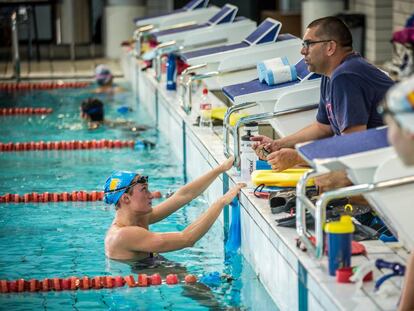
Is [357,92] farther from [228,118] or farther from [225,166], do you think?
[228,118]

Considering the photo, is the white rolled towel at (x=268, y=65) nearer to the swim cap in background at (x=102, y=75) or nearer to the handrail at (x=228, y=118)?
the handrail at (x=228, y=118)

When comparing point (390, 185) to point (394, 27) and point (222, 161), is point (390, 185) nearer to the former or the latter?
point (222, 161)

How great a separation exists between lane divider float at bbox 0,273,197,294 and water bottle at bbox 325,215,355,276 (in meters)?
1.61

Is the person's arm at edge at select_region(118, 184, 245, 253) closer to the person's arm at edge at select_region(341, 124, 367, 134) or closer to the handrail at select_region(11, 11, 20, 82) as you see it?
the person's arm at edge at select_region(341, 124, 367, 134)

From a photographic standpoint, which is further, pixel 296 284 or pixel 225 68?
pixel 225 68

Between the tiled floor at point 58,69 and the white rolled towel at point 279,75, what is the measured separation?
863cm

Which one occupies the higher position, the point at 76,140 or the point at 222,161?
the point at 222,161

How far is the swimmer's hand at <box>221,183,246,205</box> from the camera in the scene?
22.4ft

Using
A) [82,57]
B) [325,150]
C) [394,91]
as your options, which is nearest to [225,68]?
[325,150]

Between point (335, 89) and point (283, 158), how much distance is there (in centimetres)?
58

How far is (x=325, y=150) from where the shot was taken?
5.26m

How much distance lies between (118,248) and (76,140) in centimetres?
506

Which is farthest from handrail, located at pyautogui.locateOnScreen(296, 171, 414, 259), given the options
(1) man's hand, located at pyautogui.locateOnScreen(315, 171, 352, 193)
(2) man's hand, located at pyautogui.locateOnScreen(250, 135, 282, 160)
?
(2) man's hand, located at pyautogui.locateOnScreen(250, 135, 282, 160)

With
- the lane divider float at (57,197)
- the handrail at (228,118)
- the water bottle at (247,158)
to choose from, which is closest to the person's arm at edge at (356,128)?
the water bottle at (247,158)
